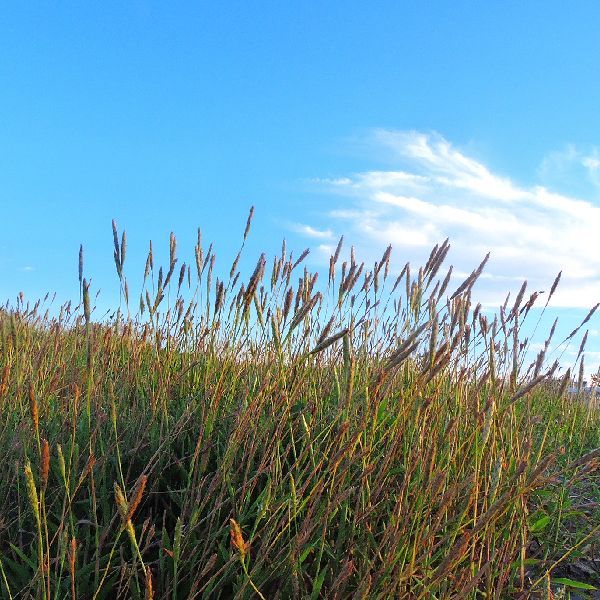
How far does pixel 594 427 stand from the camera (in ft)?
15.9

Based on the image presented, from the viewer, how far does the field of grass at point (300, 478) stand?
156 cm

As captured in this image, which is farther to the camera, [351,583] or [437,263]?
[437,263]

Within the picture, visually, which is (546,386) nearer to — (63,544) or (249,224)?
(249,224)

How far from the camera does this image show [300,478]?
2.02 metres

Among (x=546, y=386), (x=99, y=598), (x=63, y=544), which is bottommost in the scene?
(x=99, y=598)

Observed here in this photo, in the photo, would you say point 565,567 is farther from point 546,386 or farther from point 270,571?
point 546,386

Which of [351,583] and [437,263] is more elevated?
[437,263]

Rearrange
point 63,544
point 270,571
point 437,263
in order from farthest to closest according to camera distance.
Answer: point 437,263 < point 270,571 < point 63,544

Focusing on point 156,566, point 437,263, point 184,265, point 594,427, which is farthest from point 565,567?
point 594,427

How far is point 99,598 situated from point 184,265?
146cm

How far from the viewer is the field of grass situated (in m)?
1.56


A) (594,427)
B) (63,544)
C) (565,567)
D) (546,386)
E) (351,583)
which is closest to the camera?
(63,544)

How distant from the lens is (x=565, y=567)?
2.65 m

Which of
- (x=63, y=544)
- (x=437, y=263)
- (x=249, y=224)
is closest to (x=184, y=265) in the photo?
(x=249, y=224)
